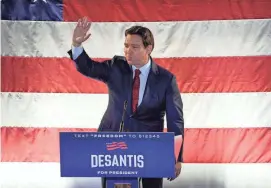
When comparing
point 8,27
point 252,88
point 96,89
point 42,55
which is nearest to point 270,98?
point 252,88

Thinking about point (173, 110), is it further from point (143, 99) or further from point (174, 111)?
point (143, 99)

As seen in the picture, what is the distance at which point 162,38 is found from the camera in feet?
6.62

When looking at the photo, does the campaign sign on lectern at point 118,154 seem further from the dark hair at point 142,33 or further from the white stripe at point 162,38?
→ the white stripe at point 162,38

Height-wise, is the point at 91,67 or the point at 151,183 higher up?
the point at 91,67

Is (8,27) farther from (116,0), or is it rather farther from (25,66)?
(116,0)

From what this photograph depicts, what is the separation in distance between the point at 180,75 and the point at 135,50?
38cm

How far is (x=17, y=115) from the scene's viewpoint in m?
2.05

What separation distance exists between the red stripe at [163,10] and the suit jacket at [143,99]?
1.09 feet

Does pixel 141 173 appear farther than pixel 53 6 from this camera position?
No

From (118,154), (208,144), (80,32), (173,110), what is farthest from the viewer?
(208,144)

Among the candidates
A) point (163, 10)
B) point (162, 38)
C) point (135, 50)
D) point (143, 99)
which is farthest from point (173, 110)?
point (163, 10)

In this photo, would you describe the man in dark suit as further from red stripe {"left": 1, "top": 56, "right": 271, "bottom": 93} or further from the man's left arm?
red stripe {"left": 1, "top": 56, "right": 271, "bottom": 93}

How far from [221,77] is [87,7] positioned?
29.5 inches

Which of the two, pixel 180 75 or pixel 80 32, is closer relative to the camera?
pixel 80 32
